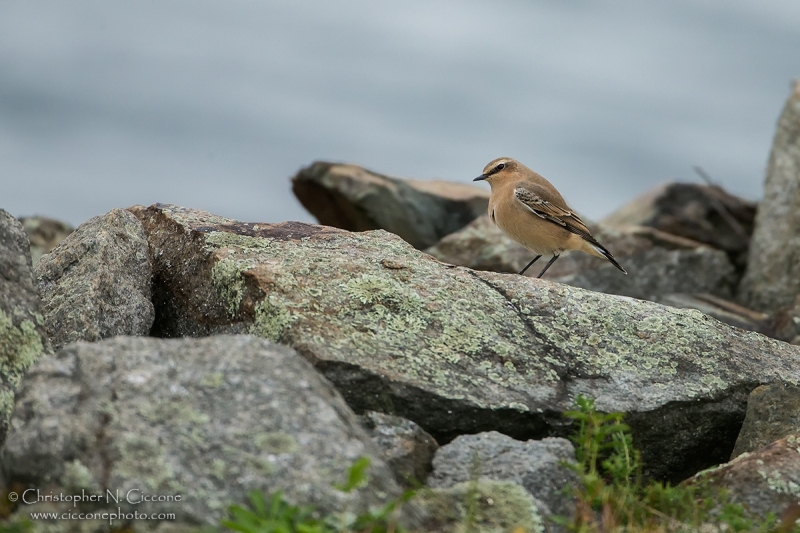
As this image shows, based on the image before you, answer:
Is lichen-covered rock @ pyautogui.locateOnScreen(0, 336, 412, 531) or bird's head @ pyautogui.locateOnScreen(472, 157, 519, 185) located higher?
bird's head @ pyautogui.locateOnScreen(472, 157, 519, 185)

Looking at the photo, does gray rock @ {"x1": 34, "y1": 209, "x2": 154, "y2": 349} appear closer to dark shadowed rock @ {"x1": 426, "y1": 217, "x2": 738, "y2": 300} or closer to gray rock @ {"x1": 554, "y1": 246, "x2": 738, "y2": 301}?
dark shadowed rock @ {"x1": 426, "y1": 217, "x2": 738, "y2": 300}

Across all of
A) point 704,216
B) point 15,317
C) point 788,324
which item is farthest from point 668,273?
point 15,317

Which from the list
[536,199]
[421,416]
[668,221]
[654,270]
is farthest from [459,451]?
[668,221]

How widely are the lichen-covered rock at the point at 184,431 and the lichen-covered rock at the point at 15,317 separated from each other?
106cm

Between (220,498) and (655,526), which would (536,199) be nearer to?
(655,526)

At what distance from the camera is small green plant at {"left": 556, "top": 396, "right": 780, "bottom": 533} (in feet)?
15.6

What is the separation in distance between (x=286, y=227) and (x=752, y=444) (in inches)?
163

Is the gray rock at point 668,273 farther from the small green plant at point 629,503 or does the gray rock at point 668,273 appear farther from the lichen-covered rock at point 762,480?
the small green plant at point 629,503

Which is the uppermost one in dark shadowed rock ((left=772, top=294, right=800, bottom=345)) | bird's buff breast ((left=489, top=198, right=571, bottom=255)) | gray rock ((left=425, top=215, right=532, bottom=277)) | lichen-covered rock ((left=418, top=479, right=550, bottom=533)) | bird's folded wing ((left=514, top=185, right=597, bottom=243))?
bird's folded wing ((left=514, top=185, right=597, bottom=243))

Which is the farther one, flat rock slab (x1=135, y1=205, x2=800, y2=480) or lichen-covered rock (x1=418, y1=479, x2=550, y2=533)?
flat rock slab (x1=135, y1=205, x2=800, y2=480)

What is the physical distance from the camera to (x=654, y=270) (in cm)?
1433

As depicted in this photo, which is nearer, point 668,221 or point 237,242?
point 237,242

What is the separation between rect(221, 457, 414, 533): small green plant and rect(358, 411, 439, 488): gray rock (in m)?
Result: 0.93

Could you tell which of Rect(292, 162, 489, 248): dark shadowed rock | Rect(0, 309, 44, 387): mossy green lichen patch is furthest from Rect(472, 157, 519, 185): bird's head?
Rect(0, 309, 44, 387): mossy green lichen patch
